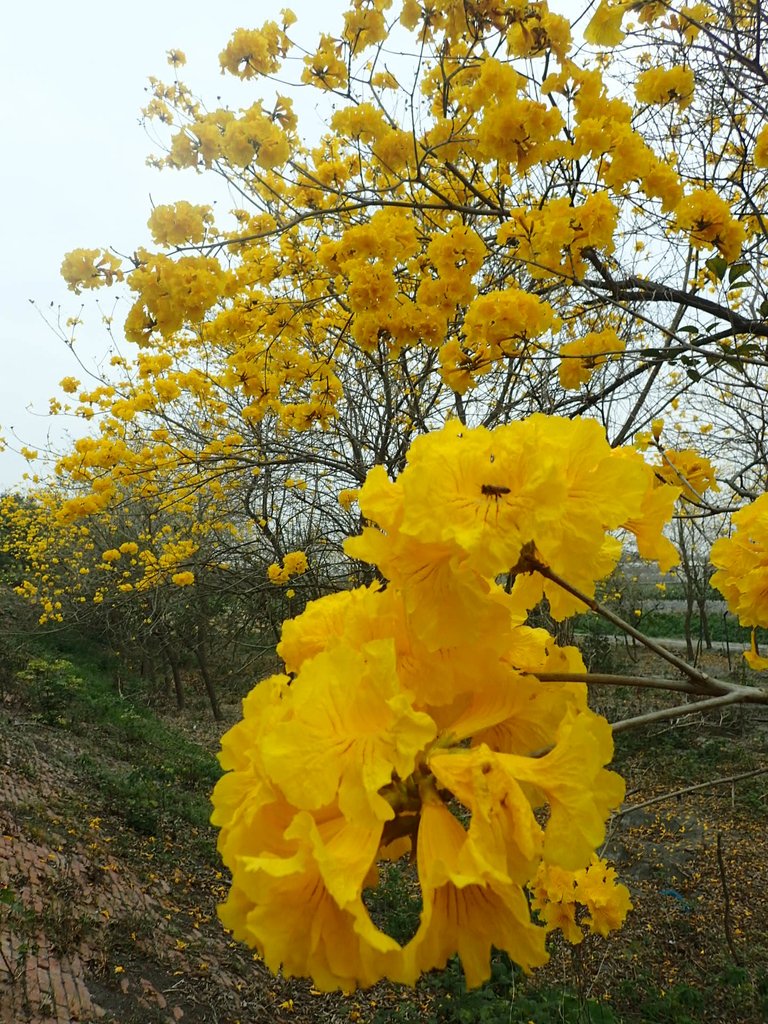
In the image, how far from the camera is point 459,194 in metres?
3.99

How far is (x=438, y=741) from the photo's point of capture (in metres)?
0.70

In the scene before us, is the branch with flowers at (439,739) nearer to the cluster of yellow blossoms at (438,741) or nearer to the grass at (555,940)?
the cluster of yellow blossoms at (438,741)

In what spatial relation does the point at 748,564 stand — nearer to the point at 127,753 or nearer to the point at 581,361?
the point at 581,361

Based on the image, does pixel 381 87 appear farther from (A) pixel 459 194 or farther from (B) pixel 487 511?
(B) pixel 487 511

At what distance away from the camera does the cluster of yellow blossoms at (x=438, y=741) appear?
2.01 feet

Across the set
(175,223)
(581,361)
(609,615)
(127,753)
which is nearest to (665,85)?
(581,361)

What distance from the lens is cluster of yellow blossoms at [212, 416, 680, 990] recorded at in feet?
2.01

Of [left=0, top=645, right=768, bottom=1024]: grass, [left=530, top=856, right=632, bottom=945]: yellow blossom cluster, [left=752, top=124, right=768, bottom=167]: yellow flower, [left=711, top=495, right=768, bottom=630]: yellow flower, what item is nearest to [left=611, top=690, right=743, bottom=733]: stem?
[left=711, top=495, right=768, bottom=630]: yellow flower

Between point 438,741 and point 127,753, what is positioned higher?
point 438,741

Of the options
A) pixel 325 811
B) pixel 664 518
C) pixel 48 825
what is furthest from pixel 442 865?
pixel 48 825

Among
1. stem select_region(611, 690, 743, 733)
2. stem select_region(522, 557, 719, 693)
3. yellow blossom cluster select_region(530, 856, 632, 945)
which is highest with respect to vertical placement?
stem select_region(522, 557, 719, 693)

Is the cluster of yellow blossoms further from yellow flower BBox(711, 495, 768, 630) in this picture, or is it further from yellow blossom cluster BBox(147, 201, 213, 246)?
yellow blossom cluster BBox(147, 201, 213, 246)

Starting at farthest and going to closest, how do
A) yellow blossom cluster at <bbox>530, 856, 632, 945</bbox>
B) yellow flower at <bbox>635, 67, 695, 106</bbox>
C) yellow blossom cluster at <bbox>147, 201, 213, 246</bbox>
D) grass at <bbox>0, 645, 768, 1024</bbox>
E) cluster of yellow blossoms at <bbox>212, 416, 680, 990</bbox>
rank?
grass at <bbox>0, 645, 768, 1024</bbox> < yellow blossom cluster at <bbox>147, 201, 213, 246</bbox> < yellow flower at <bbox>635, 67, 695, 106</bbox> < yellow blossom cluster at <bbox>530, 856, 632, 945</bbox> < cluster of yellow blossoms at <bbox>212, 416, 680, 990</bbox>

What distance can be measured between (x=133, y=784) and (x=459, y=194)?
279 inches
